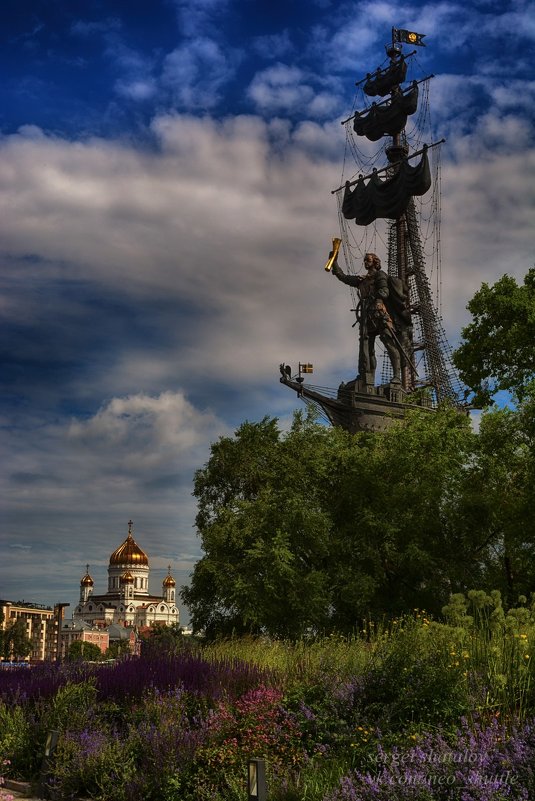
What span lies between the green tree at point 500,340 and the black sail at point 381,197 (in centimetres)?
4856

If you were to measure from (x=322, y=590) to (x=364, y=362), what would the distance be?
33258 millimetres

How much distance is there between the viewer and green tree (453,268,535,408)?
2205 centimetres

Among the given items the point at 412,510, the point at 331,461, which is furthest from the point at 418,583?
the point at 331,461

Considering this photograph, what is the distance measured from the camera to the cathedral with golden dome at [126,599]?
582ft

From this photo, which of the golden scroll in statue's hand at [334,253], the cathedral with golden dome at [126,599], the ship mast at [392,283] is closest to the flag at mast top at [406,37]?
the ship mast at [392,283]

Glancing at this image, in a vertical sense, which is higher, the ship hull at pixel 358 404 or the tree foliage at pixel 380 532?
the ship hull at pixel 358 404

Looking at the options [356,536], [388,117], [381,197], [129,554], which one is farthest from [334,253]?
[129,554]

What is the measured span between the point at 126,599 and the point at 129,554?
9.39 meters

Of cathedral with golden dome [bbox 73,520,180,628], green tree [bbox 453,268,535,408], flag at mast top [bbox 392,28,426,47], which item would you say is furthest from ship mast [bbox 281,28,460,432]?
cathedral with golden dome [bbox 73,520,180,628]

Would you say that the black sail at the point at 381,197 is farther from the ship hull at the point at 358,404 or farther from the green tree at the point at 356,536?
the green tree at the point at 356,536

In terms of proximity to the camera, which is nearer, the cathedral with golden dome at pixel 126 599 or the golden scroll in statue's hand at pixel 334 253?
the golden scroll in statue's hand at pixel 334 253

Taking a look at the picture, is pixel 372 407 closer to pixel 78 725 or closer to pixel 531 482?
pixel 531 482

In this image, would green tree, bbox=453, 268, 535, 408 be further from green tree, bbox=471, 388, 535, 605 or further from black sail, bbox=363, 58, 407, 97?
black sail, bbox=363, 58, 407, 97

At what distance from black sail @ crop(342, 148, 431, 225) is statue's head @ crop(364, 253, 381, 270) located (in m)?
10.8
